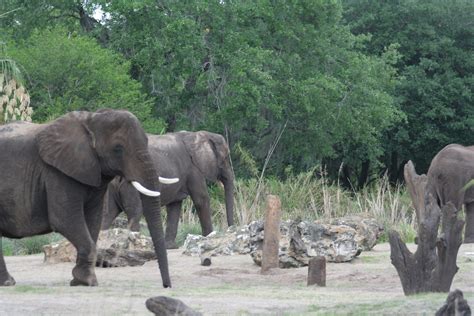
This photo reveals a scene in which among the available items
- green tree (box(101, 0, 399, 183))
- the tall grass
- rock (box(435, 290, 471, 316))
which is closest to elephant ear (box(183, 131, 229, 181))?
the tall grass

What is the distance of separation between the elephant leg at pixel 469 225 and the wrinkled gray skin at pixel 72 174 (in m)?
10.1

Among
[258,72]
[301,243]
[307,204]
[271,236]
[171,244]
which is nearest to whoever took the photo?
[271,236]

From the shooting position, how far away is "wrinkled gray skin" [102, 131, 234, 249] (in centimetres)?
2241

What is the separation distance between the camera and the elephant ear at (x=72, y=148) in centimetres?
1427

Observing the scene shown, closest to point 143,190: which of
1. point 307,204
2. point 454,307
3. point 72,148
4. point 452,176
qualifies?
point 72,148

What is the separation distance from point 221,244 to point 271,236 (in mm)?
2875

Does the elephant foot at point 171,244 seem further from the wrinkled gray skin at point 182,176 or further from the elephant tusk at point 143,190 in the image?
the elephant tusk at point 143,190

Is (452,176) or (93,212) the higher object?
(93,212)

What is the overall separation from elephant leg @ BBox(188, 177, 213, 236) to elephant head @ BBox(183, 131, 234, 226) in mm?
317

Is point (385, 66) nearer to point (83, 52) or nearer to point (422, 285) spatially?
point (83, 52)

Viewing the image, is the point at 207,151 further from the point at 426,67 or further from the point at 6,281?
the point at 426,67

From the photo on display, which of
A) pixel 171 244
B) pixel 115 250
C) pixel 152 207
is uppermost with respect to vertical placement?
pixel 152 207

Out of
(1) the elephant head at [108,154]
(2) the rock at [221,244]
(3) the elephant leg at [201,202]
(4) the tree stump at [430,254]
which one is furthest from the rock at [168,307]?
(3) the elephant leg at [201,202]

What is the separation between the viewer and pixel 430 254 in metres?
12.3
